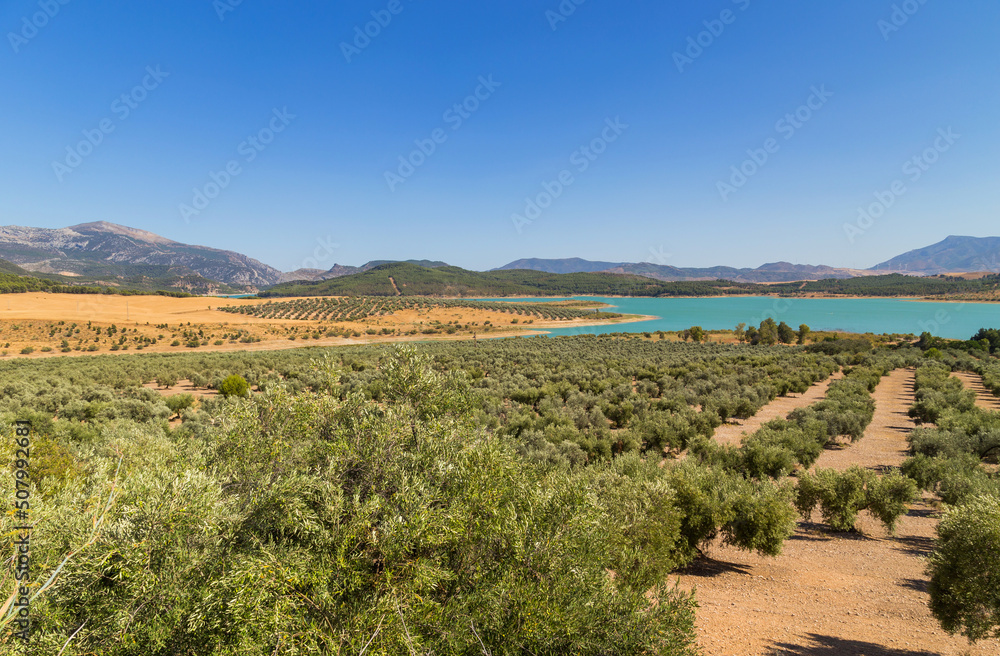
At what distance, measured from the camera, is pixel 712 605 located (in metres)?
8.30

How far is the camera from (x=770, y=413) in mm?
24094

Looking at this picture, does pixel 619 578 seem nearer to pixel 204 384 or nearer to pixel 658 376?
pixel 658 376

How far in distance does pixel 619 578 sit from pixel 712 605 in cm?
357

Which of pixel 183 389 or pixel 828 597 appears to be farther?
pixel 183 389

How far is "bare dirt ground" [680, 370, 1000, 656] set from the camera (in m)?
7.02

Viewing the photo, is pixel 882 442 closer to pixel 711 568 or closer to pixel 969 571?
pixel 711 568

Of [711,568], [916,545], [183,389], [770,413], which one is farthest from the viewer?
[183,389]

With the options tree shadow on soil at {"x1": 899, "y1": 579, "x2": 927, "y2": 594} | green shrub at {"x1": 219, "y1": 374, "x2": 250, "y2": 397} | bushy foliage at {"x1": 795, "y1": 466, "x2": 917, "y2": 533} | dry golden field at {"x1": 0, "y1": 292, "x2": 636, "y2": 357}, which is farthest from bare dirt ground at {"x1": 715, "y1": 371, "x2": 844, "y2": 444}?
dry golden field at {"x1": 0, "y1": 292, "x2": 636, "y2": 357}

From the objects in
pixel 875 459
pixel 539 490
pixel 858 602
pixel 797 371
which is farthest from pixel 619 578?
pixel 797 371

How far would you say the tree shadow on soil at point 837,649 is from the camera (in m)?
6.79

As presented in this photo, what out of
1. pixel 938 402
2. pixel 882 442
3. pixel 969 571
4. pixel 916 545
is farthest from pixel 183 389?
pixel 938 402

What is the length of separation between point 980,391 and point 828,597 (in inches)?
1301

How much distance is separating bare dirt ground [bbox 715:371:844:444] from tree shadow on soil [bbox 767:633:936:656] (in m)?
10.5

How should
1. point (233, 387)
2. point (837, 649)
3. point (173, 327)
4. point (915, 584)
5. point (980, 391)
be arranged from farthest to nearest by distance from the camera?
point (173, 327) < point (980, 391) < point (233, 387) < point (915, 584) < point (837, 649)
